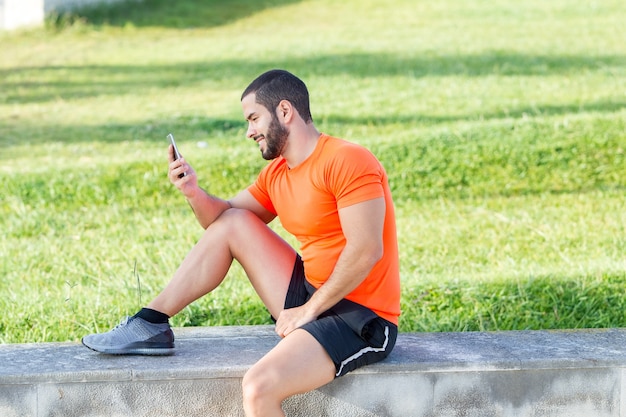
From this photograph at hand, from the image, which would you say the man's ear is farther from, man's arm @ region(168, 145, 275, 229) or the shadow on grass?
the shadow on grass

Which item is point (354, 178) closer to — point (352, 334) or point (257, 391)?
point (352, 334)

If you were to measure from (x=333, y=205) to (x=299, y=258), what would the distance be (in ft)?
1.29

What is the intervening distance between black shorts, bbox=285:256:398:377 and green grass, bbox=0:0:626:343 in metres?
1.24

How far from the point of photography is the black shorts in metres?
3.37

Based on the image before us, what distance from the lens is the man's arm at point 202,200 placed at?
3660 mm

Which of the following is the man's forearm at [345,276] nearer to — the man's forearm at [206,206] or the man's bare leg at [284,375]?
the man's bare leg at [284,375]

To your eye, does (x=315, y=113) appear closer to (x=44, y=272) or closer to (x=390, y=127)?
(x=390, y=127)

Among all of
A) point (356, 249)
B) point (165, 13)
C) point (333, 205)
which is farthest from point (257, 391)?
point (165, 13)

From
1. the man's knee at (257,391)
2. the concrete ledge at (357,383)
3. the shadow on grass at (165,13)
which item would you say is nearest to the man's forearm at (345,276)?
the concrete ledge at (357,383)

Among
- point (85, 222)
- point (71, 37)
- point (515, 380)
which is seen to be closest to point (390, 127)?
point (85, 222)

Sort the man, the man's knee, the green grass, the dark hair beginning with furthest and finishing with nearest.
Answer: the green grass < the dark hair < the man < the man's knee

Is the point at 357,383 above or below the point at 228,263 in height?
below

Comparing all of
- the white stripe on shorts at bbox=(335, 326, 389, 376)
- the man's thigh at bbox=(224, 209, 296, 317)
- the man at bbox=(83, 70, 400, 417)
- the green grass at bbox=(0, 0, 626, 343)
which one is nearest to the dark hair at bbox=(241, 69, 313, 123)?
the man at bbox=(83, 70, 400, 417)

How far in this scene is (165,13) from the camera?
20.0m
